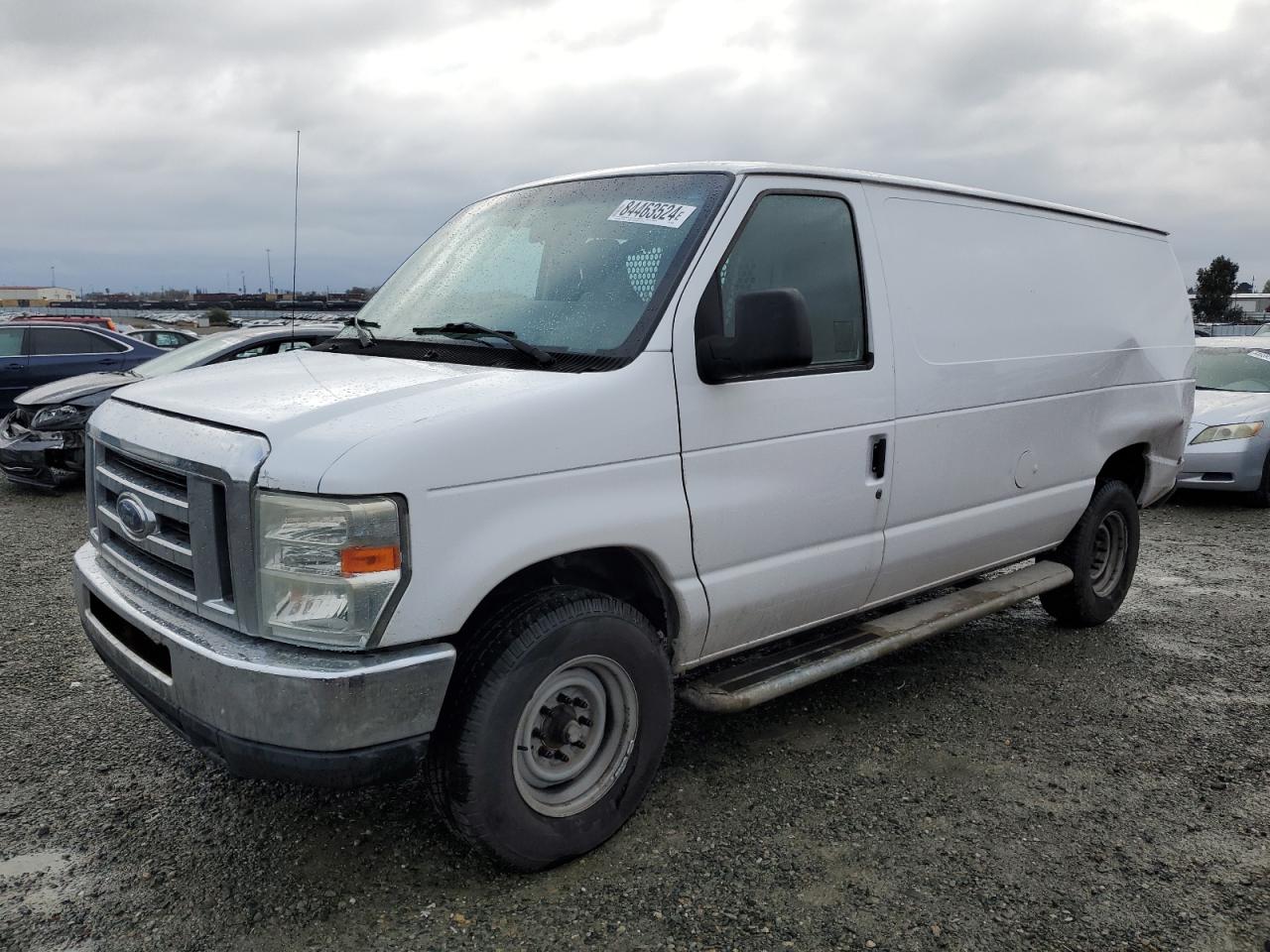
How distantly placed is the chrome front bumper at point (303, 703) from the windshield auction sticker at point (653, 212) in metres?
1.62

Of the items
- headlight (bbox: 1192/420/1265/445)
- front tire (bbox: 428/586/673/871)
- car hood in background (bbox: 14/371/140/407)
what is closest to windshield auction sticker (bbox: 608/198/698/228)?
front tire (bbox: 428/586/673/871)

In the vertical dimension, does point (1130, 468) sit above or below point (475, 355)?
below

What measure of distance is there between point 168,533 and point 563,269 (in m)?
1.51

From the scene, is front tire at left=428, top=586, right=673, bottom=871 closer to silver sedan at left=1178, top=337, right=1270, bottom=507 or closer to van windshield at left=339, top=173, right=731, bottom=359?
van windshield at left=339, top=173, right=731, bottom=359

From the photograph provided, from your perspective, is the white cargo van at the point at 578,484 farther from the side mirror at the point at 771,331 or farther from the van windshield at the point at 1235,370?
the van windshield at the point at 1235,370

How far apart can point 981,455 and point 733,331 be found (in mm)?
1575

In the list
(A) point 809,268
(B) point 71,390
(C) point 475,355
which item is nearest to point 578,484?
(C) point 475,355

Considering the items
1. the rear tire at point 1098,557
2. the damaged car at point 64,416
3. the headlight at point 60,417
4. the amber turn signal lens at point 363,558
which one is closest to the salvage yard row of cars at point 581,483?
the amber turn signal lens at point 363,558

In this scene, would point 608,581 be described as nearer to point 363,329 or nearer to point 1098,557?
point 363,329

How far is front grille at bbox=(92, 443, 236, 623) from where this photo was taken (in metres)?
2.66

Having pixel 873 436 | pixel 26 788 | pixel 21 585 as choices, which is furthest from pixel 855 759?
pixel 21 585

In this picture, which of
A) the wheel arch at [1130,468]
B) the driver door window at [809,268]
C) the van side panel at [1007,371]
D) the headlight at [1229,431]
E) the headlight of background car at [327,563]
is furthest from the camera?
the headlight at [1229,431]

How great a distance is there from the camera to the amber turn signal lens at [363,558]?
8.19ft

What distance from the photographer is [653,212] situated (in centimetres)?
346
